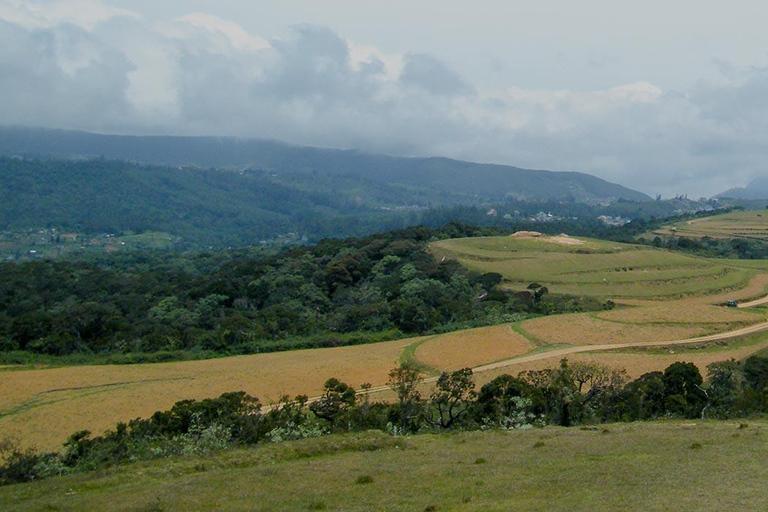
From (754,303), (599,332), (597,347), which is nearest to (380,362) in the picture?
(597,347)

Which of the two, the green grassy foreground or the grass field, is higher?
the grass field

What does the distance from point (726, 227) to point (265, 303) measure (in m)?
100

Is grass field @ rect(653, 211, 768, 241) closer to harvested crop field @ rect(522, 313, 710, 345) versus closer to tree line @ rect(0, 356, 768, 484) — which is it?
harvested crop field @ rect(522, 313, 710, 345)

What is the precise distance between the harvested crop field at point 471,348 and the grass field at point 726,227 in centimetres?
9019

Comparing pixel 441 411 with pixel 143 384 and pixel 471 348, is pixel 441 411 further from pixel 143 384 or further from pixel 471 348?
pixel 143 384

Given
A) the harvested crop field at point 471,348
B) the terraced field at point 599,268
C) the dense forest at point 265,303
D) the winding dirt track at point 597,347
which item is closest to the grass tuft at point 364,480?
the winding dirt track at point 597,347

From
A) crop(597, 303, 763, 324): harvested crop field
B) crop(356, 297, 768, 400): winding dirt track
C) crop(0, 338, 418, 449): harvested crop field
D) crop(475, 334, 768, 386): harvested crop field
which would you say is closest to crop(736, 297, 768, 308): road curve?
crop(597, 303, 763, 324): harvested crop field

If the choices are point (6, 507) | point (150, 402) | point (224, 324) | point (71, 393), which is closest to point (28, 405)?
point (71, 393)

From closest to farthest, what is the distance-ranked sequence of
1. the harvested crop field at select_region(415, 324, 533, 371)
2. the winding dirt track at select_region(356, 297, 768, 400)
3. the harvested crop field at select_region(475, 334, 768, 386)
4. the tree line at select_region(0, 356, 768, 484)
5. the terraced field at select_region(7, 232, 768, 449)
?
the tree line at select_region(0, 356, 768, 484)
the terraced field at select_region(7, 232, 768, 449)
the harvested crop field at select_region(475, 334, 768, 386)
the winding dirt track at select_region(356, 297, 768, 400)
the harvested crop field at select_region(415, 324, 533, 371)

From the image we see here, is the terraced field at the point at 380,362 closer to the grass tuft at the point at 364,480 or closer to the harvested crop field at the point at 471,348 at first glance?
the harvested crop field at the point at 471,348

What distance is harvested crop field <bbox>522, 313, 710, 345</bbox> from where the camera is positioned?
47.0 metres

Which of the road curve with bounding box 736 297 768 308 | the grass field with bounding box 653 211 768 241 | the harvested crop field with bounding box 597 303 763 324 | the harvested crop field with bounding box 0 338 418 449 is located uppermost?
the grass field with bounding box 653 211 768 241

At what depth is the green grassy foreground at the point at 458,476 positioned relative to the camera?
15.3 m

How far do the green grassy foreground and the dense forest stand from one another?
31.2 metres
